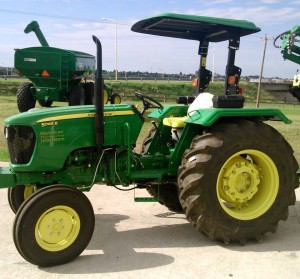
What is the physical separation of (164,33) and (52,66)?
27.8 feet

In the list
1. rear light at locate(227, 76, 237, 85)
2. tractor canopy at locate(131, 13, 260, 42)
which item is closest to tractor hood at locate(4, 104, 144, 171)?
tractor canopy at locate(131, 13, 260, 42)

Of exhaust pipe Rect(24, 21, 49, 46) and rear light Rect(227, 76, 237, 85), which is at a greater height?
exhaust pipe Rect(24, 21, 49, 46)

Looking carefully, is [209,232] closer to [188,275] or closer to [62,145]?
[188,275]

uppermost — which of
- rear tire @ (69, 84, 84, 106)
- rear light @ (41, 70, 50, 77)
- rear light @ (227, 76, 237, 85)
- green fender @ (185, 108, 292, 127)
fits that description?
rear light @ (227, 76, 237, 85)

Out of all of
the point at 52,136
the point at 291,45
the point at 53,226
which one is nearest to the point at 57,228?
the point at 53,226

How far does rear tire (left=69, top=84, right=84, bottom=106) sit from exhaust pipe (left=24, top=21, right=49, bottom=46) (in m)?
2.14

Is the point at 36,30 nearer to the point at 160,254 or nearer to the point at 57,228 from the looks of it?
the point at 57,228

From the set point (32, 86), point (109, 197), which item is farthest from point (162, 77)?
point (109, 197)

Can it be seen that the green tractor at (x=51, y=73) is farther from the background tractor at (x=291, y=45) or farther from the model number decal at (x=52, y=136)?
the model number decal at (x=52, y=136)

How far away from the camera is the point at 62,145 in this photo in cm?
372

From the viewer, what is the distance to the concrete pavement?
130 inches

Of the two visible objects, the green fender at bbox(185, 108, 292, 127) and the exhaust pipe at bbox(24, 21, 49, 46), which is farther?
the exhaust pipe at bbox(24, 21, 49, 46)

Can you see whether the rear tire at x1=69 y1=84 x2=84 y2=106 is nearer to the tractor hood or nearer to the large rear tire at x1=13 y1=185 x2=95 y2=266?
the tractor hood

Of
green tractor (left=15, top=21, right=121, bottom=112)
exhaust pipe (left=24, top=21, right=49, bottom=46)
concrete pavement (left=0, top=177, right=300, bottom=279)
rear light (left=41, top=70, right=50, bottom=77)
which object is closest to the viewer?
concrete pavement (left=0, top=177, right=300, bottom=279)
